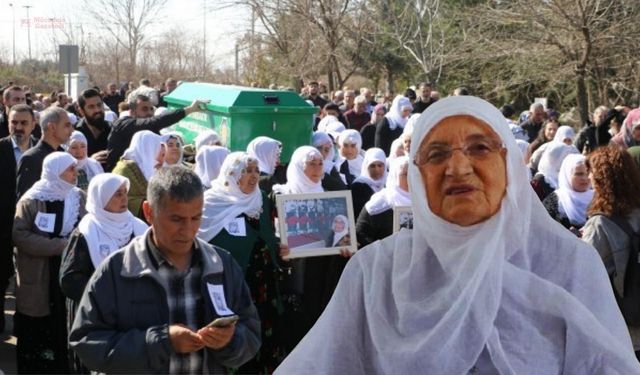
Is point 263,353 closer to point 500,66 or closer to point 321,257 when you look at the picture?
point 321,257

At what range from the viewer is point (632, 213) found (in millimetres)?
5672

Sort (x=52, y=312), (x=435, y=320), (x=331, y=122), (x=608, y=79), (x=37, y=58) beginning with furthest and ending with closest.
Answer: (x=37, y=58), (x=608, y=79), (x=331, y=122), (x=52, y=312), (x=435, y=320)

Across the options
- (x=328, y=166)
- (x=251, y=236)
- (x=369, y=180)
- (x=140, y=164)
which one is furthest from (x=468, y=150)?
(x=328, y=166)

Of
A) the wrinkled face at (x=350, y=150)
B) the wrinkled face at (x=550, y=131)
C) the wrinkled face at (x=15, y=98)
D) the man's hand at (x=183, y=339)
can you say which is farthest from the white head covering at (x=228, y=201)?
the wrinkled face at (x=550, y=131)

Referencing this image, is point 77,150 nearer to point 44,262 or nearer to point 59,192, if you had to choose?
point 59,192

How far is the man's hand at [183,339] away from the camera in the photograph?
150 inches

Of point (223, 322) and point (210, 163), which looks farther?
point (210, 163)

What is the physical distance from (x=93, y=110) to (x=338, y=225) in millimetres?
4483

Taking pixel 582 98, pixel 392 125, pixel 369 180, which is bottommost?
pixel 369 180

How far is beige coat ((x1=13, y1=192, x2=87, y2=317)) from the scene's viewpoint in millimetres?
6508

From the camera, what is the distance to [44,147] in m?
8.24

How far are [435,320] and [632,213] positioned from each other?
3604 mm

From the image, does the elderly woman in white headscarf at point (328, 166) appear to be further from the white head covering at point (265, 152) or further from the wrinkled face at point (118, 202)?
the wrinkled face at point (118, 202)

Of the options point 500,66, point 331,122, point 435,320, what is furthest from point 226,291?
point 500,66
